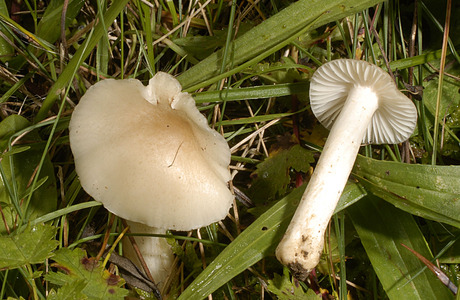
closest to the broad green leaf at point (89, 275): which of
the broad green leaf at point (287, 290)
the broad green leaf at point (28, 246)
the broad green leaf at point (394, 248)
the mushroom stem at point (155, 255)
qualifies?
the broad green leaf at point (28, 246)

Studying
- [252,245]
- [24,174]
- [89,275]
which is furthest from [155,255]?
[24,174]

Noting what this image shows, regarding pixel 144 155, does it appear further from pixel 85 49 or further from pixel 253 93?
pixel 253 93

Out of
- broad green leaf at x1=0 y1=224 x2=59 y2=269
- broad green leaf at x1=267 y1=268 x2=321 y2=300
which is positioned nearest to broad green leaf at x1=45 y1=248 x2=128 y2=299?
broad green leaf at x1=0 y1=224 x2=59 y2=269

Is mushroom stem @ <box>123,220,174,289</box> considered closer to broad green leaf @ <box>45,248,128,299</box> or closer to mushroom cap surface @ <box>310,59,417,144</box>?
broad green leaf @ <box>45,248,128,299</box>

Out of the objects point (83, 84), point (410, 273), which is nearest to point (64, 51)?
point (83, 84)

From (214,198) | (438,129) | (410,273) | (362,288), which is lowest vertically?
(362,288)

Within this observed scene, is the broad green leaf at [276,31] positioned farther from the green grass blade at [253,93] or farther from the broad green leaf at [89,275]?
the broad green leaf at [89,275]

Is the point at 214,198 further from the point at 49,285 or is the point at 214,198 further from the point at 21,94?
the point at 21,94

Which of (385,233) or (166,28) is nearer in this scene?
(385,233)
